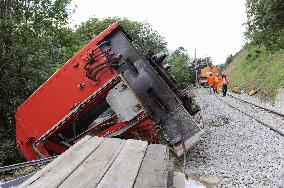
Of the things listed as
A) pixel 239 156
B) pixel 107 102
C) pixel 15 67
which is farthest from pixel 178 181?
pixel 15 67

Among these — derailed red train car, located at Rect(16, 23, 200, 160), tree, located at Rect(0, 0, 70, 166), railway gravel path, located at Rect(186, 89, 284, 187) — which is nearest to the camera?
railway gravel path, located at Rect(186, 89, 284, 187)

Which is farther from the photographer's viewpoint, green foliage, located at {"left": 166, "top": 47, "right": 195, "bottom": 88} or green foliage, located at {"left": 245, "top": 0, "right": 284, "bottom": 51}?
green foliage, located at {"left": 166, "top": 47, "right": 195, "bottom": 88}

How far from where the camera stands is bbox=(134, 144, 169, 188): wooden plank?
195 centimetres

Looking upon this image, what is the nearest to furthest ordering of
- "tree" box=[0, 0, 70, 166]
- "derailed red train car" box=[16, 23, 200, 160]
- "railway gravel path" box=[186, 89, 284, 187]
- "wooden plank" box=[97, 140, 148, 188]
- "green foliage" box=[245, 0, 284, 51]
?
"wooden plank" box=[97, 140, 148, 188]
"railway gravel path" box=[186, 89, 284, 187]
"derailed red train car" box=[16, 23, 200, 160]
"tree" box=[0, 0, 70, 166]
"green foliage" box=[245, 0, 284, 51]

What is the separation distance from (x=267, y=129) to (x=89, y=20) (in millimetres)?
48174

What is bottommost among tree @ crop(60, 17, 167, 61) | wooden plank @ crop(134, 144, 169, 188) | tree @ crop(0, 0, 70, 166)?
wooden plank @ crop(134, 144, 169, 188)

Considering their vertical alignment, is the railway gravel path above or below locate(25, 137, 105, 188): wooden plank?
below

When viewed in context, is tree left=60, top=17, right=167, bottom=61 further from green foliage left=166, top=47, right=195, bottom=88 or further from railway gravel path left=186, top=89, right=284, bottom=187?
railway gravel path left=186, top=89, right=284, bottom=187

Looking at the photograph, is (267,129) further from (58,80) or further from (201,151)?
(58,80)

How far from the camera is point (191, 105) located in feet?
31.1

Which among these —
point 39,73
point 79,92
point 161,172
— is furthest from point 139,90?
point 161,172

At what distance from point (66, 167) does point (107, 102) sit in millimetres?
6001

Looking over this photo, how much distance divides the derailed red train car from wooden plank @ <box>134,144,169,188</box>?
A: 5068mm

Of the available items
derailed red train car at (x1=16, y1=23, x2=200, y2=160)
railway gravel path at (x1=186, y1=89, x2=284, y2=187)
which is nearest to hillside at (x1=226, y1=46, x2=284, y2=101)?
railway gravel path at (x1=186, y1=89, x2=284, y2=187)
